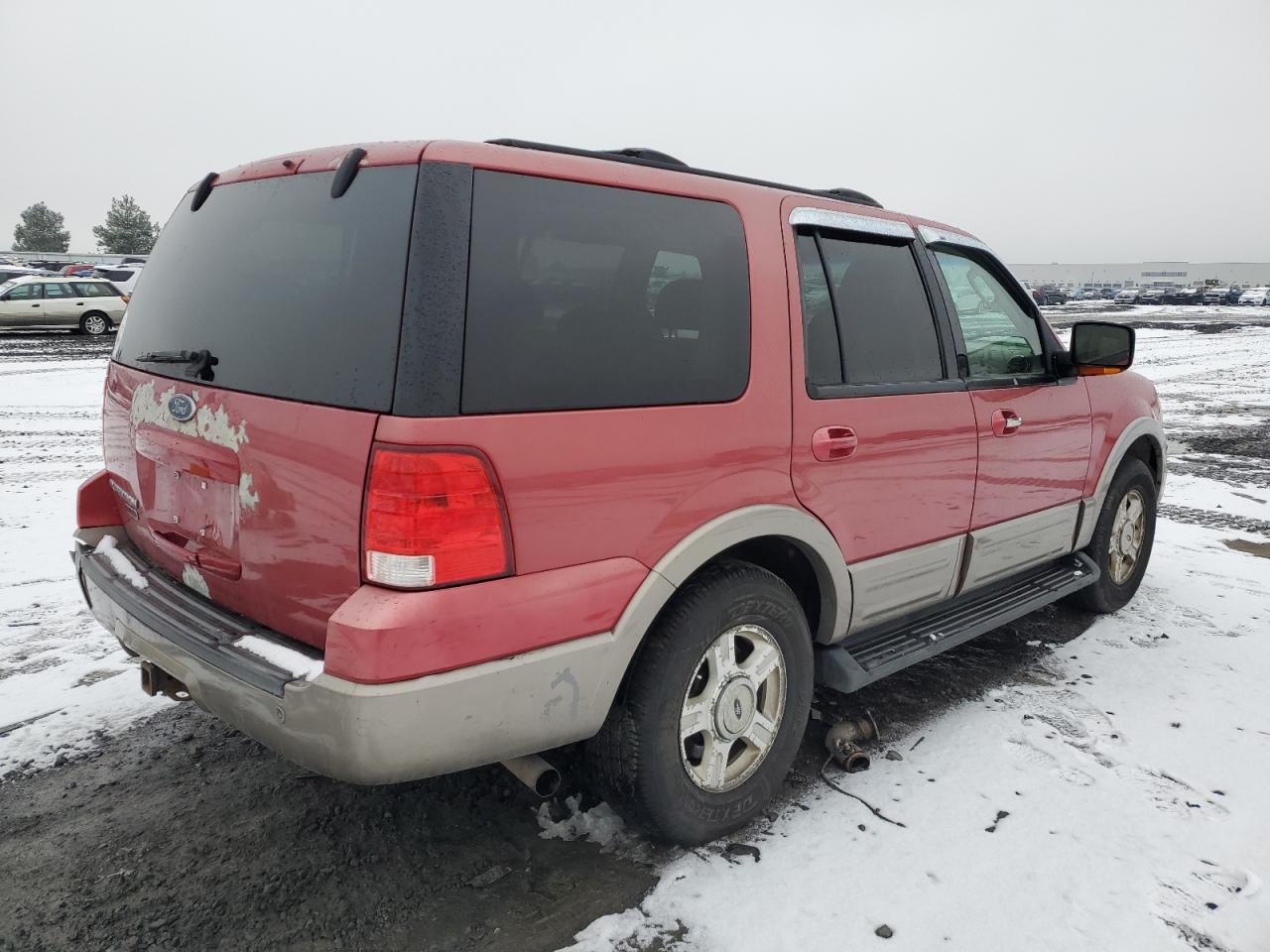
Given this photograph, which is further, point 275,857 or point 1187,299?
point 1187,299

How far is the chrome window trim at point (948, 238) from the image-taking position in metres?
3.46

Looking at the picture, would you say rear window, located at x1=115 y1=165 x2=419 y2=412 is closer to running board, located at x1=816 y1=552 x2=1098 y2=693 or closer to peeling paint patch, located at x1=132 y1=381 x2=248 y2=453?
peeling paint patch, located at x1=132 y1=381 x2=248 y2=453

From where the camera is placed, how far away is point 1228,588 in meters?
5.00

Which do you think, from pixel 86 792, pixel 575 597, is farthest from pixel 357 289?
pixel 86 792

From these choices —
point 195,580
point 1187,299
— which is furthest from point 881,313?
point 1187,299

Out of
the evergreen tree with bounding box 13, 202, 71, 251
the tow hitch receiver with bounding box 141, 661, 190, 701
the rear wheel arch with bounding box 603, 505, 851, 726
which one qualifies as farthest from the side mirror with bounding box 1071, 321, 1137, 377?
the evergreen tree with bounding box 13, 202, 71, 251

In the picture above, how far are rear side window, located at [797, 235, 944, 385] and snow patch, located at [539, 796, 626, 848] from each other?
153 cm

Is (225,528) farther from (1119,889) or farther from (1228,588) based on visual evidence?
(1228,588)

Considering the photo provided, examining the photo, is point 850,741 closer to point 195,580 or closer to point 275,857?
point 275,857

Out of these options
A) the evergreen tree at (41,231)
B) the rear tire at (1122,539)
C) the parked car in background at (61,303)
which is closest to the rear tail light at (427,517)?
the rear tire at (1122,539)

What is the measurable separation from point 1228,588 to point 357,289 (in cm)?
516

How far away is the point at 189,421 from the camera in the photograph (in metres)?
2.40

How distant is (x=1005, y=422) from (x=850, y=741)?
1413 mm

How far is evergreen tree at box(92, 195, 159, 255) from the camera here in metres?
77.9
